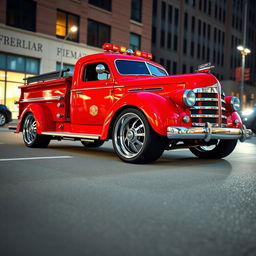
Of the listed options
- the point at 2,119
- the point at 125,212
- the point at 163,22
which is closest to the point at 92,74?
the point at 125,212

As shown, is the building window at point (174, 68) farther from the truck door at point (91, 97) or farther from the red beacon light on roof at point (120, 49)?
the truck door at point (91, 97)

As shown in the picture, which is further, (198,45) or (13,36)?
(198,45)

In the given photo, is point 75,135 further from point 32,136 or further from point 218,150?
point 218,150

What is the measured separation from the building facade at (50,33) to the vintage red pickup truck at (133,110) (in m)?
18.2

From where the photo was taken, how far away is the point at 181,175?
5.43m

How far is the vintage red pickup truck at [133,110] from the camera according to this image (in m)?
6.36

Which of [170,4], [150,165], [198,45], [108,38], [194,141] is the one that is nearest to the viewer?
[150,165]

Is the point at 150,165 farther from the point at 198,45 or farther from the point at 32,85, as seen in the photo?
the point at 198,45

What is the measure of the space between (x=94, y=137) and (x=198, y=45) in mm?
48231

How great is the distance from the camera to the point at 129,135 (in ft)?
22.3

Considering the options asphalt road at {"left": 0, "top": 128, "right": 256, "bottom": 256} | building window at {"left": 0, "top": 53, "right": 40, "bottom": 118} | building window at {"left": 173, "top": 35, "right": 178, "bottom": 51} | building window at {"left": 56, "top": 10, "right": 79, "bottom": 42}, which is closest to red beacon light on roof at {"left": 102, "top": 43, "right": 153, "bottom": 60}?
asphalt road at {"left": 0, "top": 128, "right": 256, "bottom": 256}

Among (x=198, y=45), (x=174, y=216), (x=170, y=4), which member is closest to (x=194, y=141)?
(x=174, y=216)

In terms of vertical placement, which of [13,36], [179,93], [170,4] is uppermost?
[170,4]

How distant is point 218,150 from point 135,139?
2.17 m
